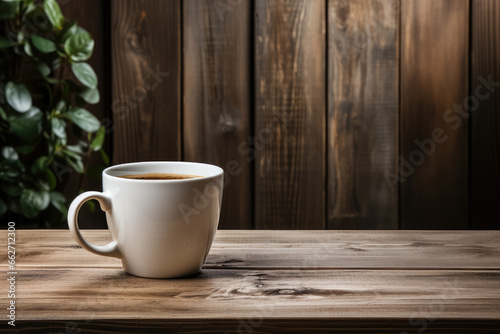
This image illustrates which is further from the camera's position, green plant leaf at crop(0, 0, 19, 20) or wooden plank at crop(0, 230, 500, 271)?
green plant leaf at crop(0, 0, 19, 20)

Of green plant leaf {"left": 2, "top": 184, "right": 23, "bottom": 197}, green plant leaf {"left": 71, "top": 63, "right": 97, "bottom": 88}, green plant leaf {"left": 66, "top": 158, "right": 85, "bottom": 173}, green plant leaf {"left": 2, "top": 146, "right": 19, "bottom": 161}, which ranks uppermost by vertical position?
green plant leaf {"left": 71, "top": 63, "right": 97, "bottom": 88}

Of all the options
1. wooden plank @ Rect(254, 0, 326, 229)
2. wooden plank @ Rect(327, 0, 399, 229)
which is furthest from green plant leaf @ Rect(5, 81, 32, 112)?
wooden plank @ Rect(327, 0, 399, 229)

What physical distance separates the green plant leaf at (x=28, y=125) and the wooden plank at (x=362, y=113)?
0.69 metres

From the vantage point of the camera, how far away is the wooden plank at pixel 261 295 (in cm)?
47

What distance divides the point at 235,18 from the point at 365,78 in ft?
1.17

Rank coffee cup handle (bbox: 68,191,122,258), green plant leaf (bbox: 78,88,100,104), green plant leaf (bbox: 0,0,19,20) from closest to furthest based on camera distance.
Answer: coffee cup handle (bbox: 68,191,122,258) < green plant leaf (bbox: 0,0,19,20) < green plant leaf (bbox: 78,88,100,104)

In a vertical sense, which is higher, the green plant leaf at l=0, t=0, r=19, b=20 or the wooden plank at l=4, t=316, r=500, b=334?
the green plant leaf at l=0, t=0, r=19, b=20

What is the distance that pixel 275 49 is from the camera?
57.1 inches

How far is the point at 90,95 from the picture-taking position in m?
1.35

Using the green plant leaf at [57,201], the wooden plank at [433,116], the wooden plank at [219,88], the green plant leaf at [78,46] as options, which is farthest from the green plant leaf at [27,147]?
the wooden plank at [433,116]

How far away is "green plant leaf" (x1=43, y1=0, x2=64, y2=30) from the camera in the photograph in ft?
4.17

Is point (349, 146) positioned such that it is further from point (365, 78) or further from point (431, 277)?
point (431, 277)

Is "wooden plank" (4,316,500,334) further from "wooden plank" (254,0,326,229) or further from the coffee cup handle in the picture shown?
"wooden plank" (254,0,326,229)

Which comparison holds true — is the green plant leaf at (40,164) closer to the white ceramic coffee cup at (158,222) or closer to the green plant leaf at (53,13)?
the green plant leaf at (53,13)
